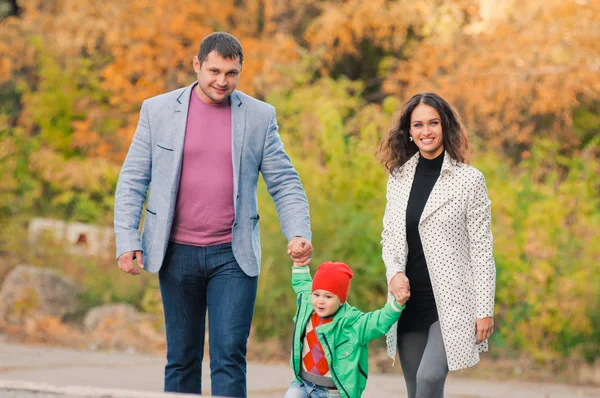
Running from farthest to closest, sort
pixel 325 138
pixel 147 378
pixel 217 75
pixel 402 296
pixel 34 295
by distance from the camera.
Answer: pixel 34 295, pixel 325 138, pixel 147 378, pixel 217 75, pixel 402 296

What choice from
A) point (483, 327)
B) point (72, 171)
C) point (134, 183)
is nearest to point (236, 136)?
point (134, 183)

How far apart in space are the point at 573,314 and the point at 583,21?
458 cm

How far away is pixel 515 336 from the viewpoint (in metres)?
8.72

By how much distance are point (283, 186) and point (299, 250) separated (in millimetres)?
398

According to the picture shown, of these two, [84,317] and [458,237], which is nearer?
[458,237]

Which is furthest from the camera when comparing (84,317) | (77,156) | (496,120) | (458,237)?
(77,156)

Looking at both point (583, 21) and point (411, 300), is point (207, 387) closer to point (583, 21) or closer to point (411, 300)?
point (411, 300)

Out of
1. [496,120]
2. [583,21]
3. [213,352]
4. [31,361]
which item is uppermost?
[583,21]

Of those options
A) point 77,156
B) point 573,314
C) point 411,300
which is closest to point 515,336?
point 573,314

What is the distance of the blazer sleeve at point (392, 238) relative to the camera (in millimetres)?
4363

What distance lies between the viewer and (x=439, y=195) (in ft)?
14.3

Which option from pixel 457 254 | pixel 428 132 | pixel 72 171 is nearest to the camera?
pixel 457 254

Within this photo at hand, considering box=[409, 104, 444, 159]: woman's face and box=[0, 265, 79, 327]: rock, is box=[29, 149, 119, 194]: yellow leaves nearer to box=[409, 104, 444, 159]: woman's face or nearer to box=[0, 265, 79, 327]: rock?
box=[0, 265, 79, 327]: rock

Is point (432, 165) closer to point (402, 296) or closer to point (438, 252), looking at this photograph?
point (438, 252)
